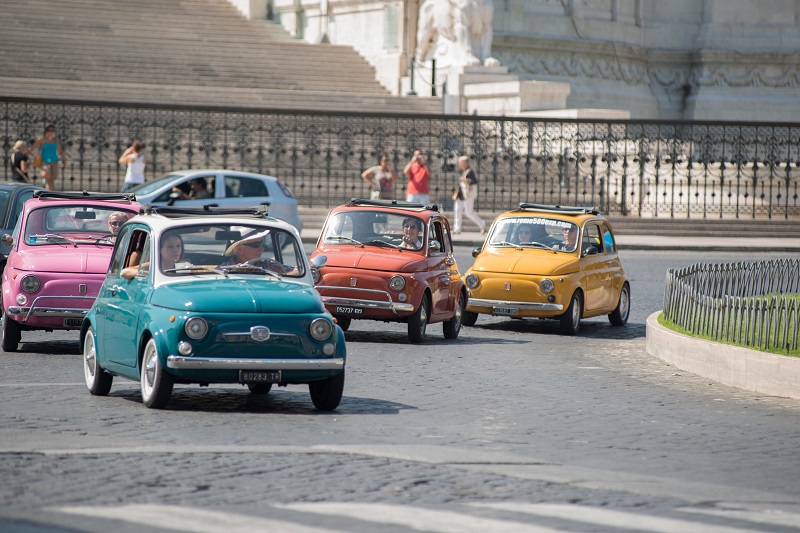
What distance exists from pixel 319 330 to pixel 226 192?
16.0 metres

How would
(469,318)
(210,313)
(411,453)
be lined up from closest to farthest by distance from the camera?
(411,453), (210,313), (469,318)

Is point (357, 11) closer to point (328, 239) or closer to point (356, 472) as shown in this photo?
point (328, 239)

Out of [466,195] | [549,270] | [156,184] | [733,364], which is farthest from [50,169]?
[733,364]

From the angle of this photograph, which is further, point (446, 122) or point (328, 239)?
point (446, 122)

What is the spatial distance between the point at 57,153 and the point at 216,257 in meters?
19.7

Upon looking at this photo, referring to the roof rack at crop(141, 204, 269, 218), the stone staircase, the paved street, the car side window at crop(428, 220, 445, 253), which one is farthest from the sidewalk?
the roof rack at crop(141, 204, 269, 218)

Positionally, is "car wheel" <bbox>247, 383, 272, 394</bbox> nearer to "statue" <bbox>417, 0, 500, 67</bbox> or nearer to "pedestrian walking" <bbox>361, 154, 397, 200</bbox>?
"pedestrian walking" <bbox>361, 154, 397, 200</bbox>

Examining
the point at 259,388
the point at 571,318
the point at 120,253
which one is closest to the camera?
the point at 259,388

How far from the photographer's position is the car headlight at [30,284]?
13.3m

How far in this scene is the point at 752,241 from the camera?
3256 cm

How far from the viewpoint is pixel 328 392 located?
399 inches

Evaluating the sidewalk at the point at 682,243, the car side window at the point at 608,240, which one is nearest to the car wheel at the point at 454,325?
the car side window at the point at 608,240

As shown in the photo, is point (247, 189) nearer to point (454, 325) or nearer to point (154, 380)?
point (454, 325)

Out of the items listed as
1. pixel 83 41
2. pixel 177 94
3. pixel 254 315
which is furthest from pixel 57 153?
pixel 254 315
